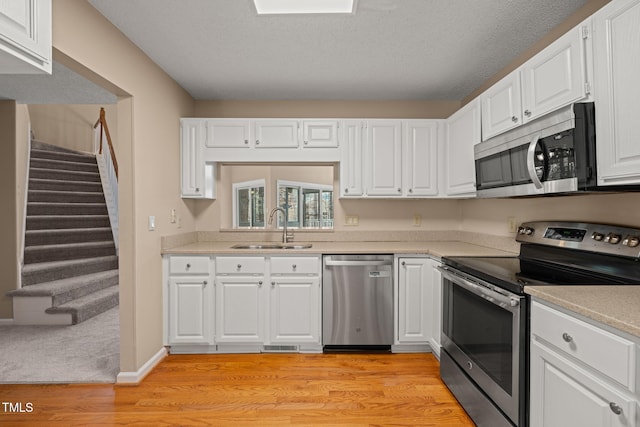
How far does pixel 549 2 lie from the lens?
202cm

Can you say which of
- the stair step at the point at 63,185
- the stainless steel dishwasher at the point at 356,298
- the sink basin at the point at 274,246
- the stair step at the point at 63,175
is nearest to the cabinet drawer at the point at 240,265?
the sink basin at the point at 274,246

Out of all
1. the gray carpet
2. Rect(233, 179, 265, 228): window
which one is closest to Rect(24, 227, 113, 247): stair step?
the gray carpet

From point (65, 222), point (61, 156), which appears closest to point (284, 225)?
point (65, 222)

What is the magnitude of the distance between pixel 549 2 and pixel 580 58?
596 mm

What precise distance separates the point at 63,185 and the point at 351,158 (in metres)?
4.44

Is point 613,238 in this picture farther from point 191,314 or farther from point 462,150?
point 191,314

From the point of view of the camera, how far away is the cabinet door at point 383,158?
3398 mm

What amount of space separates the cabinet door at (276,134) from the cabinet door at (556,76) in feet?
6.39

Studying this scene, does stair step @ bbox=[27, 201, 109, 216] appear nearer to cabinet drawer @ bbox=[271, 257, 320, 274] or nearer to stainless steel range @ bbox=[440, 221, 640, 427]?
cabinet drawer @ bbox=[271, 257, 320, 274]

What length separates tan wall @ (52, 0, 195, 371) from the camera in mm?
2014

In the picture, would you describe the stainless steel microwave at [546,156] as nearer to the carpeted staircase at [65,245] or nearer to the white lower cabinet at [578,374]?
→ the white lower cabinet at [578,374]

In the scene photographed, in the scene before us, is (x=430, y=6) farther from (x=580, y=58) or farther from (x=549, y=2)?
(x=580, y=58)

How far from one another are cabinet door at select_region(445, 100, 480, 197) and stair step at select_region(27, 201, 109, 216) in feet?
15.8

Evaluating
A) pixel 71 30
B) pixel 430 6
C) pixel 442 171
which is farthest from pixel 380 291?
pixel 71 30
